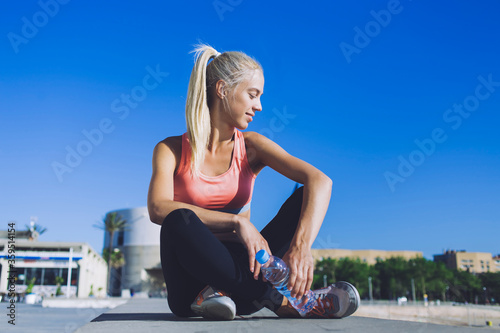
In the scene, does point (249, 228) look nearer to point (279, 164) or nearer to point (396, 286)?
point (279, 164)

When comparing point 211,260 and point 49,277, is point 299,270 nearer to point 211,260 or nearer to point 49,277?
point 211,260

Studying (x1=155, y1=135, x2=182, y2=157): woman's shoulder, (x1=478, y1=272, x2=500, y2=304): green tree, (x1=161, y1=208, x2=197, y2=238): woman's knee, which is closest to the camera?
(x1=161, y1=208, x2=197, y2=238): woman's knee

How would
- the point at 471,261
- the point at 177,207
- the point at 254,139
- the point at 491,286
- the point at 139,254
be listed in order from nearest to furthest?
the point at 177,207
the point at 254,139
the point at 139,254
the point at 491,286
the point at 471,261

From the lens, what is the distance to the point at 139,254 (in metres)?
57.8

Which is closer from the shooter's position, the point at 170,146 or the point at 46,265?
the point at 170,146

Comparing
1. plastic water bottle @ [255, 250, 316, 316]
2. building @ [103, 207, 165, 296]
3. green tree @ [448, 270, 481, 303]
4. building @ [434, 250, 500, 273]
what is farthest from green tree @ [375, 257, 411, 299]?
plastic water bottle @ [255, 250, 316, 316]

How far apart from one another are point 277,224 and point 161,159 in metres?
0.67

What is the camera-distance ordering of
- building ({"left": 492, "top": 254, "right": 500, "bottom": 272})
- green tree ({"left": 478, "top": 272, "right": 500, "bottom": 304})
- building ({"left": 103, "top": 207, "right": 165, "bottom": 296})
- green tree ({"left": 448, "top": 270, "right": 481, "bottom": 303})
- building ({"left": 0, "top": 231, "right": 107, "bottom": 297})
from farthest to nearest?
building ({"left": 492, "top": 254, "right": 500, "bottom": 272}) → green tree ({"left": 478, "top": 272, "right": 500, "bottom": 304}) → green tree ({"left": 448, "top": 270, "right": 481, "bottom": 303}) → building ({"left": 103, "top": 207, "right": 165, "bottom": 296}) → building ({"left": 0, "top": 231, "right": 107, "bottom": 297})

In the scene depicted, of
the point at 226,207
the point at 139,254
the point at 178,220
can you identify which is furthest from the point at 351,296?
the point at 139,254

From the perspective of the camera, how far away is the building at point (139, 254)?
57.1 meters

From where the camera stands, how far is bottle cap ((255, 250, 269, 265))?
1647mm

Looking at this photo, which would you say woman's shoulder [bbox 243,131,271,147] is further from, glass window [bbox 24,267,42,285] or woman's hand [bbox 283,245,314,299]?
glass window [bbox 24,267,42,285]

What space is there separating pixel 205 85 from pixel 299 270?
1.11m

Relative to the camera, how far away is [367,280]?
6394 cm
